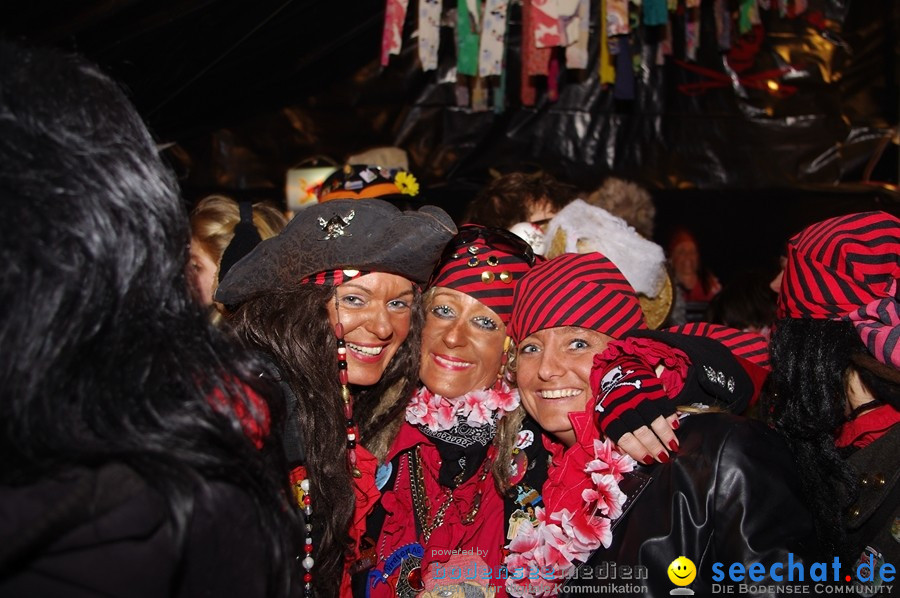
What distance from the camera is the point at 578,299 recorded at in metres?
2.66

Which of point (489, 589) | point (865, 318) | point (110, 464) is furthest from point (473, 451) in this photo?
point (110, 464)

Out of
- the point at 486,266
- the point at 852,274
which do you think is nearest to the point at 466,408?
the point at 486,266

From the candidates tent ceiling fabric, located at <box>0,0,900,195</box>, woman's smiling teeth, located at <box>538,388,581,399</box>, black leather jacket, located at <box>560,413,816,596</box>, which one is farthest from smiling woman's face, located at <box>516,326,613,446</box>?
tent ceiling fabric, located at <box>0,0,900,195</box>

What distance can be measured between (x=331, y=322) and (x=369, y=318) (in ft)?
0.53

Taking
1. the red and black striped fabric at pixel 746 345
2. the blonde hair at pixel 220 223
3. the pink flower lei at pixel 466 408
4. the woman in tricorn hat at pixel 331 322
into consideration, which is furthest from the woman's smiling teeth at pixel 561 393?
the blonde hair at pixel 220 223

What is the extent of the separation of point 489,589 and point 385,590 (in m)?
0.41

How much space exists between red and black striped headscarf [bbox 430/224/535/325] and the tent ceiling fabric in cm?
272

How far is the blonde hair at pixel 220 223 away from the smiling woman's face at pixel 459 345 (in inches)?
41.6

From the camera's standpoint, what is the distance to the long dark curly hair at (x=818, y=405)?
81.7 inches

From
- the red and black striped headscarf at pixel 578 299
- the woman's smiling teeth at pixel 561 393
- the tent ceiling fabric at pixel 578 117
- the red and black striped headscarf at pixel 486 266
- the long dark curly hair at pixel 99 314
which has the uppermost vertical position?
the long dark curly hair at pixel 99 314

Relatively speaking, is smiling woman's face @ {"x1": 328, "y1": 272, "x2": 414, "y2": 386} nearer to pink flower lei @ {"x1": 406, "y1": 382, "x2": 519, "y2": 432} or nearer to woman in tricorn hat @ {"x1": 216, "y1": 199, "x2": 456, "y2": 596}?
woman in tricorn hat @ {"x1": 216, "y1": 199, "x2": 456, "y2": 596}

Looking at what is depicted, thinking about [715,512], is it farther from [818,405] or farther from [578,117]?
[578,117]

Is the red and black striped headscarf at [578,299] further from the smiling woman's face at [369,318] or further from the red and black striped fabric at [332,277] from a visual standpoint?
the red and black striped fabric at [332,277]

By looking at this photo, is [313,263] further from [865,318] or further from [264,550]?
[865,318]
